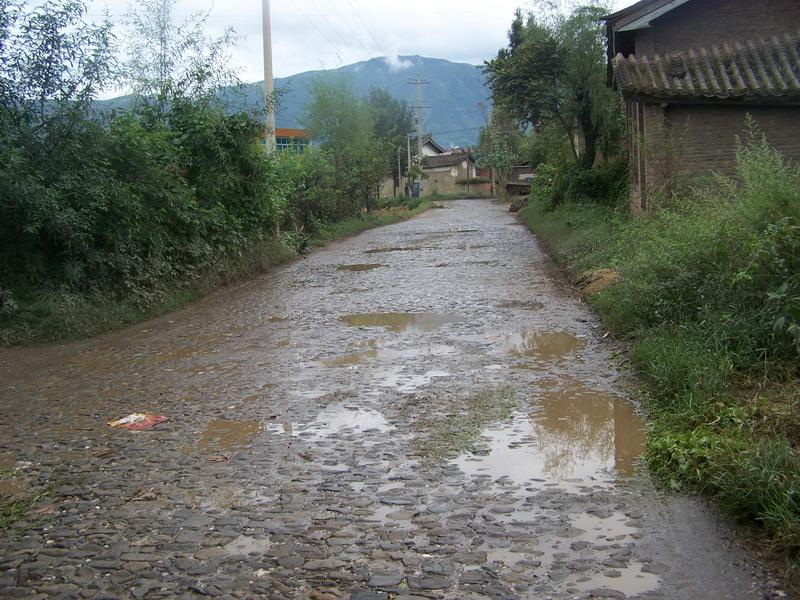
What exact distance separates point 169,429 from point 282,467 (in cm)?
146

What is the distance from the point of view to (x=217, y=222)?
15180 mm

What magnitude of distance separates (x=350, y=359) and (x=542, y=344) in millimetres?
2264

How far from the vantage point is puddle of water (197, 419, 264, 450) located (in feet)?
19.6

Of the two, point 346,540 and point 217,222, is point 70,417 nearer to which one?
point 346,540

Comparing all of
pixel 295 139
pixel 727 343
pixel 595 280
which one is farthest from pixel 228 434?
pixel 295 139

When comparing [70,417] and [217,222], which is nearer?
[70,417]

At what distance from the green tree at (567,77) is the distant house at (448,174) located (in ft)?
184

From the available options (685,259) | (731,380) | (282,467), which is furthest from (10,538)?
(685,259)

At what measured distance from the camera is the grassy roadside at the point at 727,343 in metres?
4.35

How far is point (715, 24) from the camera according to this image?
54.3ft

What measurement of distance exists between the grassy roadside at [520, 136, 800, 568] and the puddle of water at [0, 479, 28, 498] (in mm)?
4158

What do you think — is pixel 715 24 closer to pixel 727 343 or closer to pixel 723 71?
pixel 723 71

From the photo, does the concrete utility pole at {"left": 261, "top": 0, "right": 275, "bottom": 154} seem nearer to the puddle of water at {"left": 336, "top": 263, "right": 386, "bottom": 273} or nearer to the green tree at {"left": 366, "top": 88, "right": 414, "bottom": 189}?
the puddle of water at {"left": 336, "top": 263, "right": 386, "bottom": 273}

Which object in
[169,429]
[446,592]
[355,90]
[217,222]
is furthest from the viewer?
[355,90]
